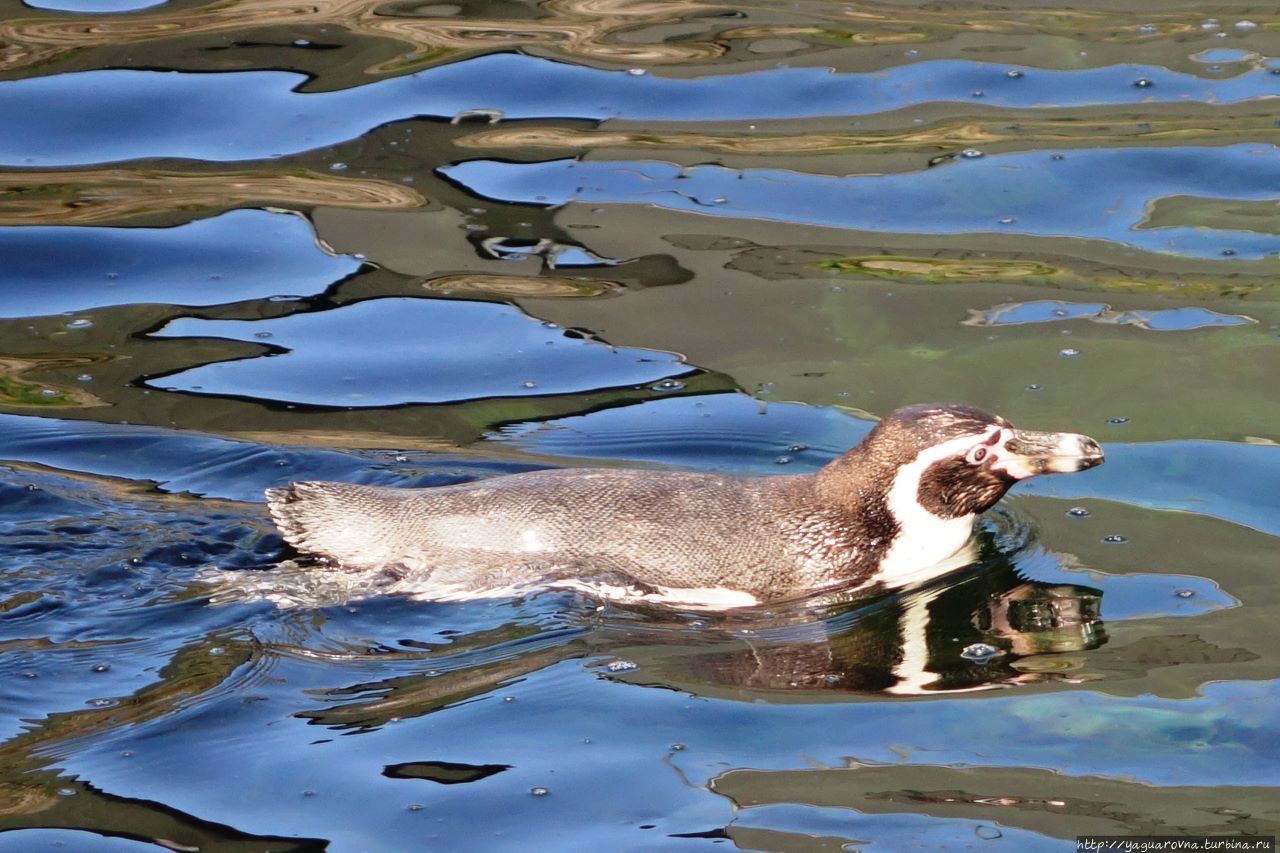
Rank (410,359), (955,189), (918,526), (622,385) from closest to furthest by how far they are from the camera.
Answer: (918,526) → (622,385) → (410,359) → (955,189)

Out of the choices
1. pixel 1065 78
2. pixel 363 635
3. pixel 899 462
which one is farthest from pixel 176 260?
pixel 1065 78

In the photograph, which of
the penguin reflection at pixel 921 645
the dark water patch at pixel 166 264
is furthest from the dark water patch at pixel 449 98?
the penguin reflection at pixel 921 645

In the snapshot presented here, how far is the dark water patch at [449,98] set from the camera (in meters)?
12.1

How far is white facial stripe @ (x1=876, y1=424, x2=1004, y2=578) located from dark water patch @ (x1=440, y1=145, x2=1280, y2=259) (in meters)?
3.62

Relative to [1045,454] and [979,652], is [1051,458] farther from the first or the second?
[979,652]

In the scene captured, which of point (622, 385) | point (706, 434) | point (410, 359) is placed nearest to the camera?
point (706, 434)

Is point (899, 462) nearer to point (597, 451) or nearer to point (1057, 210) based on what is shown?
point (597, 451)

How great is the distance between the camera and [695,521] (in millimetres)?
7285

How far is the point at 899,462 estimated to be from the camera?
738cm

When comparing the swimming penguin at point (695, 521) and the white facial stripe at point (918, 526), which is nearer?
the swimming penguin at point (695, 521)

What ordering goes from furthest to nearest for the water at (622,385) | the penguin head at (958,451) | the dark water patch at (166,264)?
the dark water patch at (166,264) → the penguin head at (958,451) → the water at (622,385)

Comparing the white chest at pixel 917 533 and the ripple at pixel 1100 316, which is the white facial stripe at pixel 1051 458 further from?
the ripple at pixel 1100 316

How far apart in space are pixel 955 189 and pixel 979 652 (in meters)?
5.09

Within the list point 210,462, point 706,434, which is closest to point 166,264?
point 210,462
